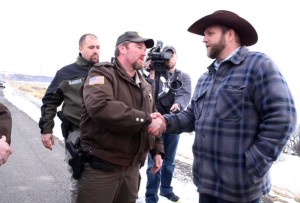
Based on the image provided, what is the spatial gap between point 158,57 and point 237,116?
197 centimetres

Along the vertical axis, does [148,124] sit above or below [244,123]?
below

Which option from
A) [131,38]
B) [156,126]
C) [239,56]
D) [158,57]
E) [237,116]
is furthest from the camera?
[158,57]

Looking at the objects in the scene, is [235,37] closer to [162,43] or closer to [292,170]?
[162,43]

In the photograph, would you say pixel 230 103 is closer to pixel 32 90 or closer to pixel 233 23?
pixel 233 23

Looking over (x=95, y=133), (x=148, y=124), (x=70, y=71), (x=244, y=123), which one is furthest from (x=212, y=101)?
(x=70, y=71)

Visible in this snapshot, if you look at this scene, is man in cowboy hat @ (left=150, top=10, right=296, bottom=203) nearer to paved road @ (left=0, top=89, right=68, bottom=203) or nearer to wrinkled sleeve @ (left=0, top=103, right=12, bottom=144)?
wrinkled sleeve @ (left=0, top=103, right=12, bottom=144)

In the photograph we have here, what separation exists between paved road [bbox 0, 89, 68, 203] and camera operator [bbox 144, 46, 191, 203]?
1355mm

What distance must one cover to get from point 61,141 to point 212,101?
613cm

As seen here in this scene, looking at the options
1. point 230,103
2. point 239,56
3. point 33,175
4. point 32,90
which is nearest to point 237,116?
point 230,103

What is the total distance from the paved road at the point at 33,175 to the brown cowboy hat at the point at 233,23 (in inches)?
126

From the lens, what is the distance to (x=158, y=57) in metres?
4.11

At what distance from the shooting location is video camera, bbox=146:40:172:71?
161 inches

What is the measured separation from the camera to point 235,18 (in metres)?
2.54

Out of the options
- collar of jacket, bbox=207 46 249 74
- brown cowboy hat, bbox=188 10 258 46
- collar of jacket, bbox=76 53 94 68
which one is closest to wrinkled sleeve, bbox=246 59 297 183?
collar of jacket, bbox=207 46 249 74
